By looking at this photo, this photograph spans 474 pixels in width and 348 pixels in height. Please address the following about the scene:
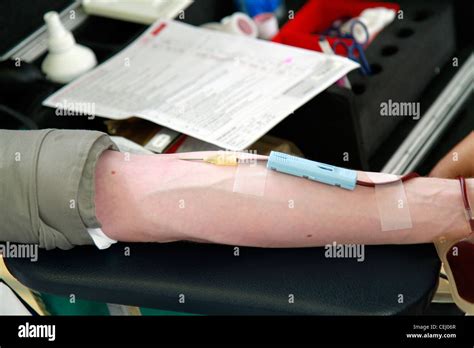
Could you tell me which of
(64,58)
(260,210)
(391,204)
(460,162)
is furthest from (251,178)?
(64,58)

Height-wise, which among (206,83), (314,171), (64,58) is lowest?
(314,171)

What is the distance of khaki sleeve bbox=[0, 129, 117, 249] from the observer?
3.40ft

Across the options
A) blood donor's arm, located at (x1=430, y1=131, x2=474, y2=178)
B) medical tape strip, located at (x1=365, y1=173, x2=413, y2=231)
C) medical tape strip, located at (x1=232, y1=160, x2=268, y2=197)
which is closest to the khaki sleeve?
medical tape strip, located at (x1=232, y1=160, x2=268, y2=197)

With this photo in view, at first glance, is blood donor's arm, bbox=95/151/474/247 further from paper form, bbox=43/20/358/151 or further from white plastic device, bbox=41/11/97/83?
white plastic device, bbox=41/11/97/83

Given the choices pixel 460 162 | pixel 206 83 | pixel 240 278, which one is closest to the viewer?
pixel 240 278

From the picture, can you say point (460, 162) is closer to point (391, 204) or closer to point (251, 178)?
point (391, 204)

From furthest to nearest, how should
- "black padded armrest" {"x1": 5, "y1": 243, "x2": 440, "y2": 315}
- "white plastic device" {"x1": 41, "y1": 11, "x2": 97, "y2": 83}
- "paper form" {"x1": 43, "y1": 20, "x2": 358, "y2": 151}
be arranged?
"white plastic device" {"x1": 41, "y1": 11, "x2": 97, "y2": 83} → "paper form" {"x1": 43, "y1": 20, "x2": 358, "y2": 151} → "black padded armrest" {"x1": 5, "y1": 243, "x2": 440, "y2": 315}

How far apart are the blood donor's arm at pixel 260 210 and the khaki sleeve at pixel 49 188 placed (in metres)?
0.03

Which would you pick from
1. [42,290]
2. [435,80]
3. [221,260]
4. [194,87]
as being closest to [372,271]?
[221,260]

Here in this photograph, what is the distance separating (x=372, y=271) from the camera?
1.01 meters

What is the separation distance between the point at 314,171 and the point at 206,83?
1.53ft

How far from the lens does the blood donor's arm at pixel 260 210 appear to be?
1.03 meters

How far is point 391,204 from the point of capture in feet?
3.39

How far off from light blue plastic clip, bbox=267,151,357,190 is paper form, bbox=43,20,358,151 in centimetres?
17
